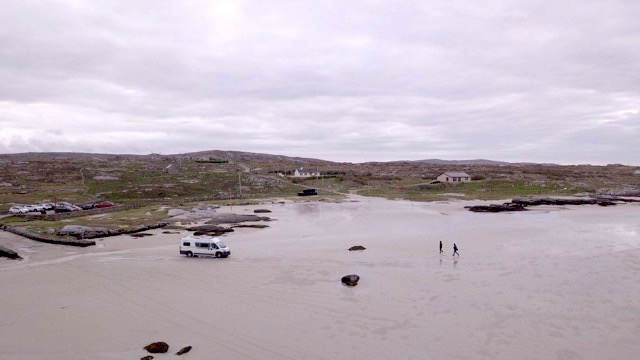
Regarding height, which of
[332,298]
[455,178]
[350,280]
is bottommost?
[332,298]

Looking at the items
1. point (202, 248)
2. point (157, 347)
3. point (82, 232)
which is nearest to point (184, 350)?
point (157, 347)

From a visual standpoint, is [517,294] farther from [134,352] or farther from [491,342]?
[134,352]

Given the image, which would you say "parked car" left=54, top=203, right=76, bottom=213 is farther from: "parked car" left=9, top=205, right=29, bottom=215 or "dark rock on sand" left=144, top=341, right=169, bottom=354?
"dark rock on sand" left=144, top=341, right=169, bottom=354

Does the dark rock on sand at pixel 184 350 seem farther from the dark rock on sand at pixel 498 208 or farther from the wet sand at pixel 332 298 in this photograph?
the dark rock on sand at pixel 498 208

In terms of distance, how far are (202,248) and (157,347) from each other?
18.1 meters

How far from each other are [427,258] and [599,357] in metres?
17.9

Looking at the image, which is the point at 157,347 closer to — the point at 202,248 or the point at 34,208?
the point at 202,248

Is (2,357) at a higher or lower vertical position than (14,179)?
lower

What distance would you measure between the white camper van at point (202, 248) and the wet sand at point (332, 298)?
38.0 inches

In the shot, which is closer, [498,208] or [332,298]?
[332,298]

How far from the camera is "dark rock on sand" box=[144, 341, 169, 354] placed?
18969 mm

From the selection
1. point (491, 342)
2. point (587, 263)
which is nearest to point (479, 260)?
point (587, 263)

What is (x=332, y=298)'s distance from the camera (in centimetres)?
2573

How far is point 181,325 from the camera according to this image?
72.2 ft
